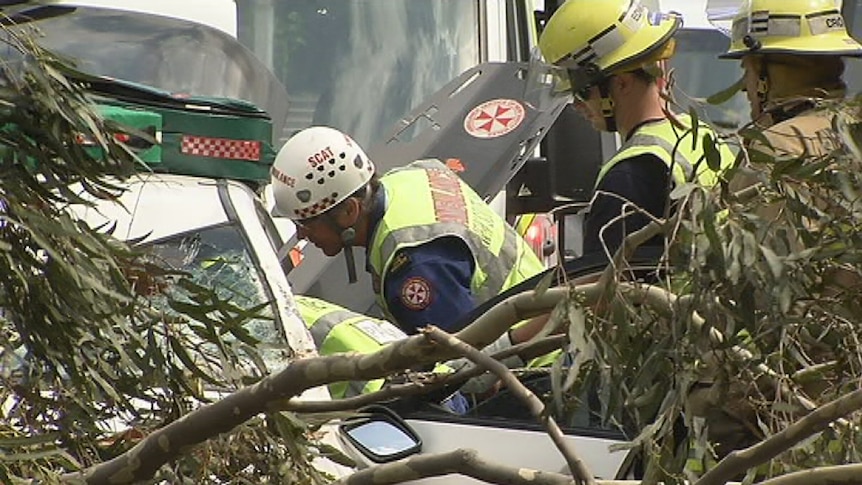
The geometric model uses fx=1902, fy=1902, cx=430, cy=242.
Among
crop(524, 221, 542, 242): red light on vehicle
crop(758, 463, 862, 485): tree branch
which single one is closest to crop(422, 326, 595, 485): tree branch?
crop(758, 463, 862, 485): tree branch

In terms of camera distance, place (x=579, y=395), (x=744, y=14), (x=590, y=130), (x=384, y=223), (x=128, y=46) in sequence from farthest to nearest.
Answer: (x=590, y=130) → (x=128, y=46) → (x=384, y=223) → (x=744, y=14) → (x=579, y=395)

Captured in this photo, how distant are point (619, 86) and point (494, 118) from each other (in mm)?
2786

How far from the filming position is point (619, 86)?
512 centimetres

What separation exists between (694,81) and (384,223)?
14.0 ft

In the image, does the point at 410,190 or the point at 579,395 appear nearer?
the point at 579,395

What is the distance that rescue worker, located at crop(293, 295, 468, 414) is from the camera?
482 cm

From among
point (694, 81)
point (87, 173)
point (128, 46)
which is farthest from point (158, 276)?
point (694, 81)

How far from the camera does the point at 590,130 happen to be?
8.20 m

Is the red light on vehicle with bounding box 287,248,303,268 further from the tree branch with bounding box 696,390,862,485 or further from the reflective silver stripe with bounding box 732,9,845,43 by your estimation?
the tree branch with bounding box 696,390,862,485

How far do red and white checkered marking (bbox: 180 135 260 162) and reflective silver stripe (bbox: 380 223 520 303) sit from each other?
0.46m

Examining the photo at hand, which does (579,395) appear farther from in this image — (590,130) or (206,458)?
(590,130)

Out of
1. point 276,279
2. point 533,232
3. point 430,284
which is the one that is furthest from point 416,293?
point 533,232

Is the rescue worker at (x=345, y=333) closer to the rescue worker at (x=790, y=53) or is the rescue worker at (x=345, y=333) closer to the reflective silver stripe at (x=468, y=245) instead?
the reflective silver stripe at (x=468, y=245)

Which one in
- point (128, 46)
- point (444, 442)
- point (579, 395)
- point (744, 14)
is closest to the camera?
point (579, 395)
